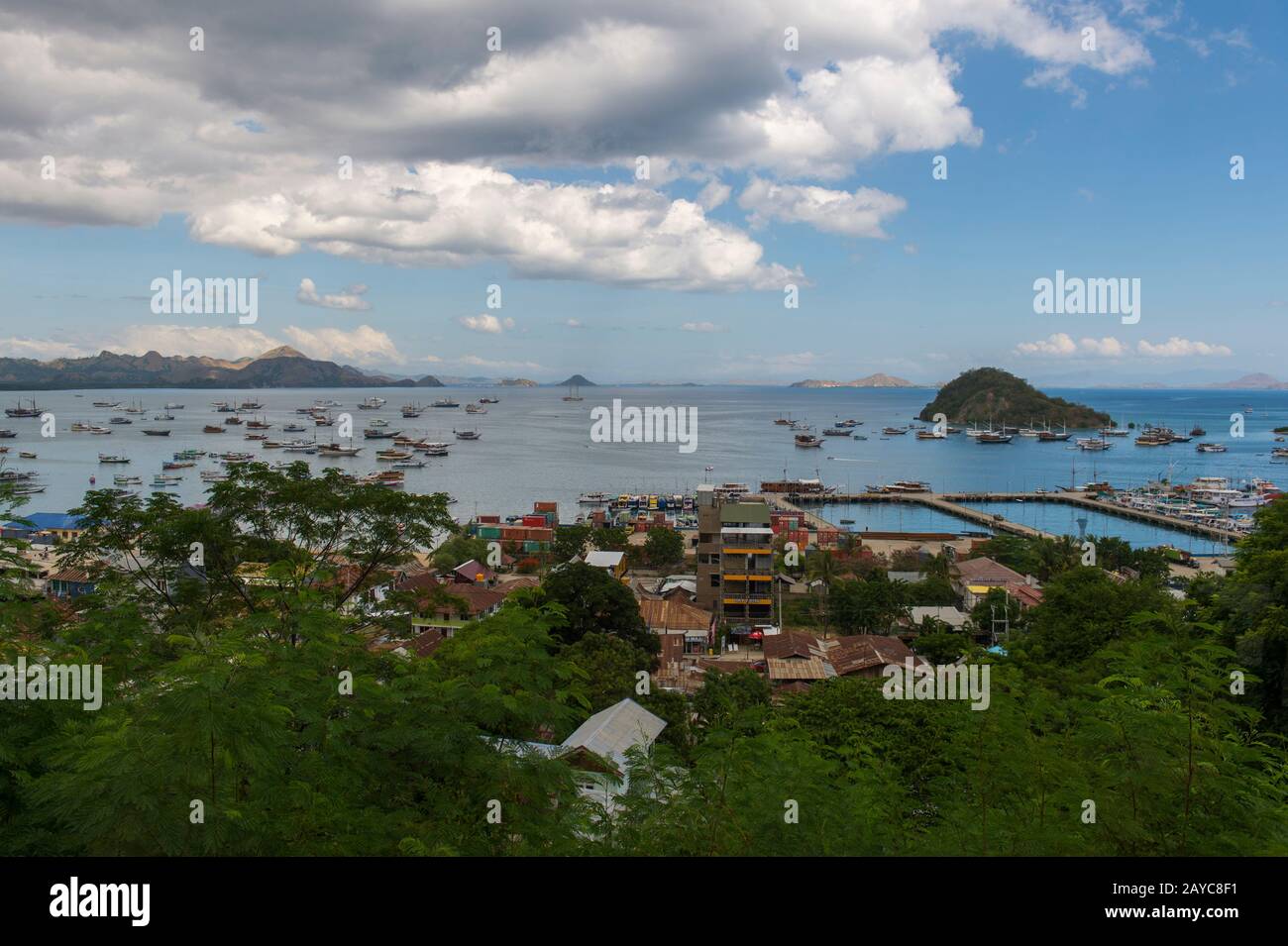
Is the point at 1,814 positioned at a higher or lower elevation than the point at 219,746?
lower

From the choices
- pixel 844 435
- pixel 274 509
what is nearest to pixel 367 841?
pixel 274 509

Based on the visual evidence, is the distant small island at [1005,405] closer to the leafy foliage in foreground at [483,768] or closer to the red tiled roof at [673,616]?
the red tiled roof at [673,616]

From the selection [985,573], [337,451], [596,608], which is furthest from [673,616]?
[337,451]

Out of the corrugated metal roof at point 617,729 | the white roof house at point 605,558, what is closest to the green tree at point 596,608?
the corrugated metal roof at point 617,729

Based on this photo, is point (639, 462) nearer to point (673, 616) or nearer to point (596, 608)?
point (673, 616)

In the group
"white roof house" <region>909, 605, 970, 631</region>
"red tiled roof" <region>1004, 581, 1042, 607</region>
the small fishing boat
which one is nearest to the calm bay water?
the small fishing boat

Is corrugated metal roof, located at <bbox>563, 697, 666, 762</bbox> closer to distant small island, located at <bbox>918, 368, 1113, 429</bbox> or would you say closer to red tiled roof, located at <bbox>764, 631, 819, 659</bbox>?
red tiled roof, located at <bbox>764, 631, 819, 659</bbox>

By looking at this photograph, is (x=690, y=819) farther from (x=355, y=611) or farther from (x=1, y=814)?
(x=355, y=611)
